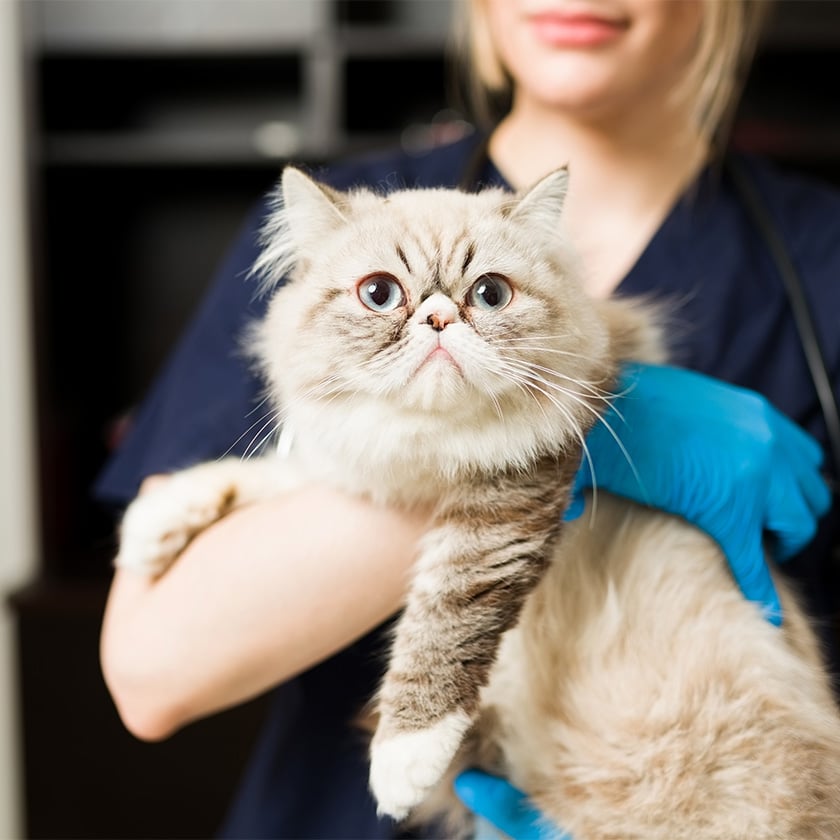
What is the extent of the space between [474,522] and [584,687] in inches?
8.8

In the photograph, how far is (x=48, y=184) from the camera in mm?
2635

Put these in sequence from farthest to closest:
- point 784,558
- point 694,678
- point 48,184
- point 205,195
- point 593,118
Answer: point 205,195, point 48,184, point 593,118, point 784,558, point 694,678

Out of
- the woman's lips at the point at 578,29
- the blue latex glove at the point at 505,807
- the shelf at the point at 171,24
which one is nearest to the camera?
the blue latex glove at the point at 505,807

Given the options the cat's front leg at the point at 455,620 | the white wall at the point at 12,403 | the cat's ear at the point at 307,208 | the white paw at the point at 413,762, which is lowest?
the white wall at the point at 12,403

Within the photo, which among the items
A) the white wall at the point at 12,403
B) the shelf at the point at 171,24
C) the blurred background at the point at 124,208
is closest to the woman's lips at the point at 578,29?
the blurred background at the point at 124,208

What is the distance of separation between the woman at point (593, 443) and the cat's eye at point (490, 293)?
0.81 ft

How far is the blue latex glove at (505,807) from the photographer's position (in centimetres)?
89

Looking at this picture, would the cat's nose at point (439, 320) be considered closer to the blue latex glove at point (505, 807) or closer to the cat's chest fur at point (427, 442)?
the cat's chest fur at point (427, 442)

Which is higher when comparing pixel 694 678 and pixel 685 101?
pixel 685 101

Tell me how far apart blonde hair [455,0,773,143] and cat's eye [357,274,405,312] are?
787 millimetres

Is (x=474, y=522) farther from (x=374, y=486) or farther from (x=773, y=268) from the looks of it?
(x=773, y=268)

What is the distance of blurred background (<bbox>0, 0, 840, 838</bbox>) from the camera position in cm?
245

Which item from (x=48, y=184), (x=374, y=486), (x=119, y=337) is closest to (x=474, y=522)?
(x=374, y=486)

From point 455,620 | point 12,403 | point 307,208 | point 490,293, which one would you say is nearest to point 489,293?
point 490,293
